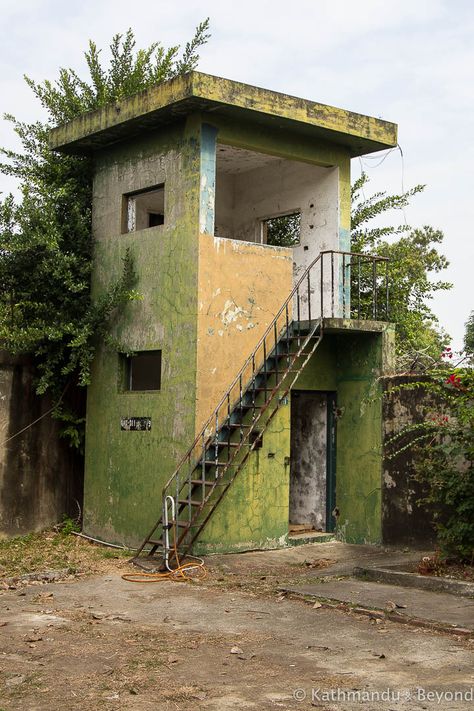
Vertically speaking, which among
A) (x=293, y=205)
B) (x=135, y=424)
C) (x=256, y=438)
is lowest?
(x=256, y=438)

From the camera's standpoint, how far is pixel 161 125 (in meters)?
13.6

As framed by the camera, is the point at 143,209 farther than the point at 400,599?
Yes

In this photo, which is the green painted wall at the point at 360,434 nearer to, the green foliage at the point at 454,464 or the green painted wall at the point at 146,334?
the green foliage at the point at 454,464

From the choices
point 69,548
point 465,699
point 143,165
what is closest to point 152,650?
point 465,699

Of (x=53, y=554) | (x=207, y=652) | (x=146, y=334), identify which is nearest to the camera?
(x=207, y=652)

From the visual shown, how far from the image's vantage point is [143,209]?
51.3 ft

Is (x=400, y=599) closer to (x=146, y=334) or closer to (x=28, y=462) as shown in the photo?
(x=146, y=334)

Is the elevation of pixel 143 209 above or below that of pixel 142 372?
above

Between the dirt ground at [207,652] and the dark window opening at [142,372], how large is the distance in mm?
3872

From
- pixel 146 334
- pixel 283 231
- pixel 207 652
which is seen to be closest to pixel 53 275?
pixel 146 334

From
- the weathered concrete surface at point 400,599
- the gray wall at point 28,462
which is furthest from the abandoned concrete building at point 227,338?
the weathered concrete surface at point 400,599

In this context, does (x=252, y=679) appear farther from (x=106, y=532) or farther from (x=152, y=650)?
(x=106, y=532)

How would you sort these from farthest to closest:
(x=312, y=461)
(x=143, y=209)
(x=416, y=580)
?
(x=143, y=209), (x=312, y=461), (x=416, y=580)

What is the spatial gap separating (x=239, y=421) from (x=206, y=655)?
5.58 metres
